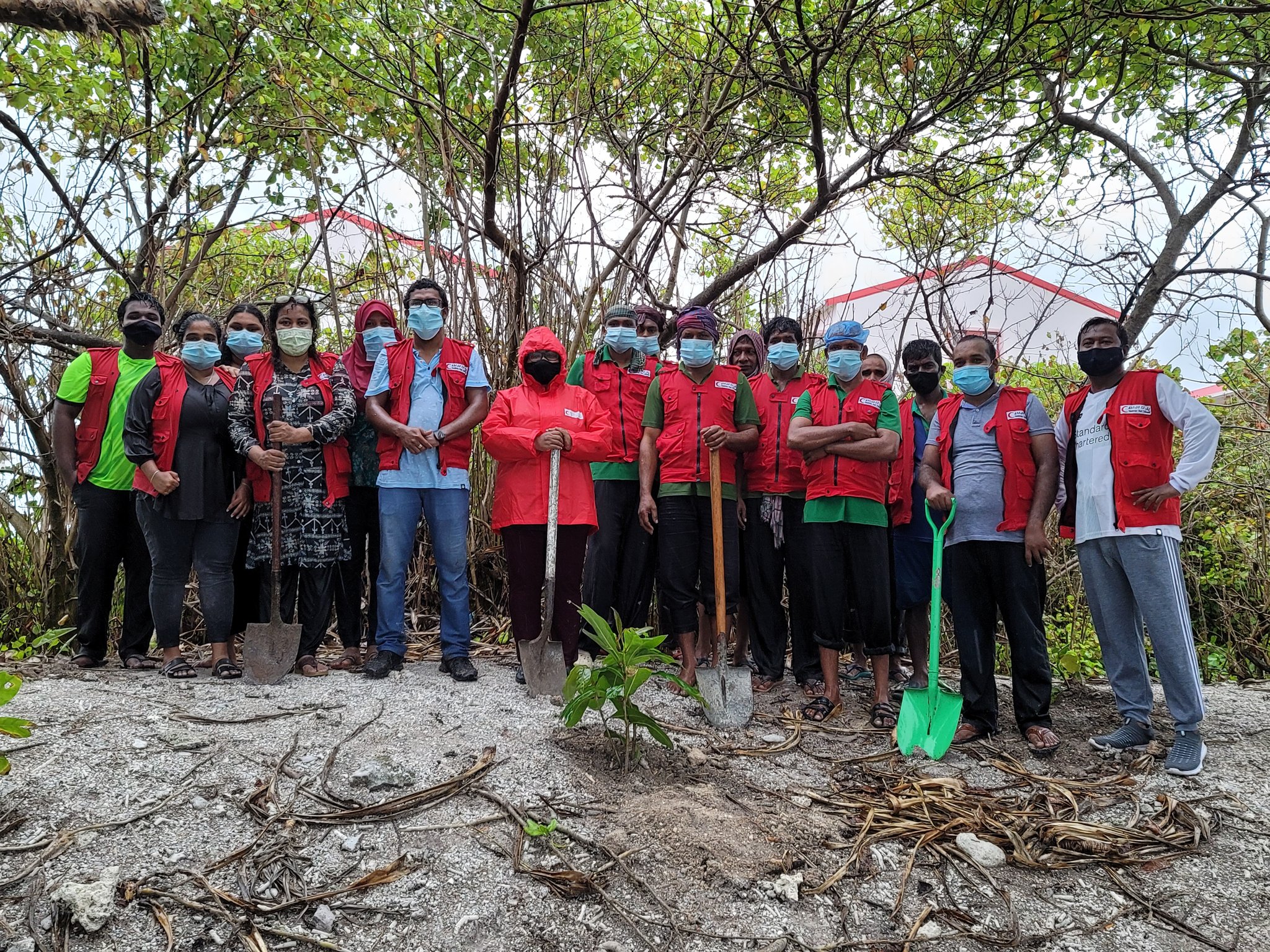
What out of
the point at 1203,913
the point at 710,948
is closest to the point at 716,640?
the point at 710,948

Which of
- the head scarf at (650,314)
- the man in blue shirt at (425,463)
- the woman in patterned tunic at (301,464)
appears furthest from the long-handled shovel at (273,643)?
the head scarf at (650,314)

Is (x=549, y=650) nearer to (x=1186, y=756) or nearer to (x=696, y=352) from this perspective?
(x=696, y=352)

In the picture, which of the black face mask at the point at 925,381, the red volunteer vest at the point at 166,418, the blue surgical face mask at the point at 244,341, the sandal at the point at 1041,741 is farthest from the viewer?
the black face mask at the point at 925,381

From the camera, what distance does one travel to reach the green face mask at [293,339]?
4.29 m

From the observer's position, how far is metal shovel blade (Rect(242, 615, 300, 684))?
3965mm

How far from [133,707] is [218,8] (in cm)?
509

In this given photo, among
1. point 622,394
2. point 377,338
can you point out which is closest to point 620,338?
point 622,394

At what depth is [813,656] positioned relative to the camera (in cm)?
445

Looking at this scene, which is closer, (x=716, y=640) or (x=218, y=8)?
(x=716, y=640)

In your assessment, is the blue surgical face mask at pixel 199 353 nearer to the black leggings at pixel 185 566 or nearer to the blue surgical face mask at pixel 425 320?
the black leggings at pixel 185 566

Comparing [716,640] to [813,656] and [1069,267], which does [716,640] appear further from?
[1069,267]

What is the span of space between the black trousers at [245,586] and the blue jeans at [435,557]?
668 mm

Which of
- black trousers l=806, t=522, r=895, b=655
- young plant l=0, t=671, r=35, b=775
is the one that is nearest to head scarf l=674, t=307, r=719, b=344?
black trousers l=806, t=522, r=895, b=655

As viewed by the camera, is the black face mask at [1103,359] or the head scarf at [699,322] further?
the head scarf at [699,322]
